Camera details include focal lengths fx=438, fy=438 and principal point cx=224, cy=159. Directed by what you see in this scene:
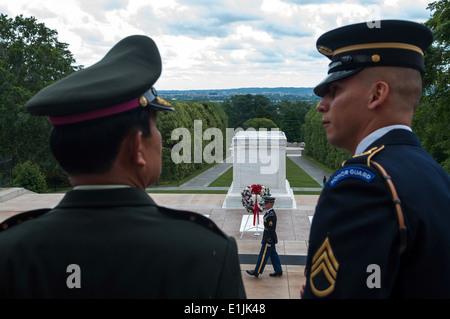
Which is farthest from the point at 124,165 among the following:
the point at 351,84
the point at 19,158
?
the point at 19,158

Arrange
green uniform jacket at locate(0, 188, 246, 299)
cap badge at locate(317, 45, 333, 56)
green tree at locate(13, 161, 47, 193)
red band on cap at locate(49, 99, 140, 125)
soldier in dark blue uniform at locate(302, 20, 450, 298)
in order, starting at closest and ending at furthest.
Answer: green uniform jacket at locate(0, 188, 246, 299) → red band on cap at locate(49, 99, 140, 125) → soldier in dark blue uniform at locate(302, 20, 450, 298) → cap badge at locate(317, 45, 333, 56) → green tree at locate(13, 161, 47, 193)

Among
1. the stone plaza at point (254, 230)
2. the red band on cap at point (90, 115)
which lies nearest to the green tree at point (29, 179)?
the stone plaza at point (254, 230)

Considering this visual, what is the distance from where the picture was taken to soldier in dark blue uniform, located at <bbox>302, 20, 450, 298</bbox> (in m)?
1.48

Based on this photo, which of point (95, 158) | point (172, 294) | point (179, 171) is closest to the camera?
point (172, 294)

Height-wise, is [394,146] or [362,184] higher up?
[394,146]

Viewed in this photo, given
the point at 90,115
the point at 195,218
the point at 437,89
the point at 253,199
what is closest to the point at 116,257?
the point at 195,218

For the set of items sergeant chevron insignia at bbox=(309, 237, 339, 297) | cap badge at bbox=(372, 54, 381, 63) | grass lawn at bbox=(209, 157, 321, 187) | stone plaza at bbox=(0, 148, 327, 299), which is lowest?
grass lawn at bbox=(209, 157, 321, 187)

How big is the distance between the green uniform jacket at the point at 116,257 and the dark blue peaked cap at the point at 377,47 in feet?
3.19

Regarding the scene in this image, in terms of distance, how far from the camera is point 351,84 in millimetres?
1847

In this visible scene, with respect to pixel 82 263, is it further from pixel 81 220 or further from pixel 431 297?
pixel 431 297

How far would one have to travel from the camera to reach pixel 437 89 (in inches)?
677

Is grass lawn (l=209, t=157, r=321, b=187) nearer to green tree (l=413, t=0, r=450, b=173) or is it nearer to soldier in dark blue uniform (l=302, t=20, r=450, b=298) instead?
green tree (l=413, t=0, r=450, b=173)

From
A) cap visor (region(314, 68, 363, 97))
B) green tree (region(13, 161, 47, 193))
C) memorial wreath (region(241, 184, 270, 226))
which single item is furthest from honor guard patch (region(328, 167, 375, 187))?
green tree (region(13, 161, 47, 193))

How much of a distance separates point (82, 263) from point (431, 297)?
3.80ft
